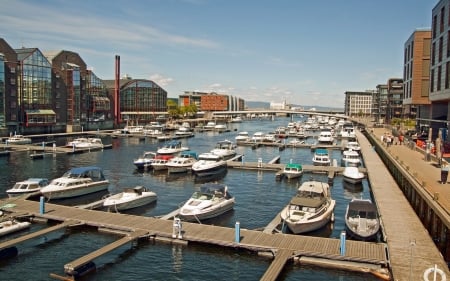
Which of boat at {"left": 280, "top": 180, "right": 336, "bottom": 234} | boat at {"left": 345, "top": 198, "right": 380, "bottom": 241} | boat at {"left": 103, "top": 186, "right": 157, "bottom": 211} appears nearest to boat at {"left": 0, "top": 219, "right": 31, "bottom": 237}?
boat at {"left": 103, "top": 186, "right": 157, "bottom": 211}

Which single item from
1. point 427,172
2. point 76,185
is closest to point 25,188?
point 76,185

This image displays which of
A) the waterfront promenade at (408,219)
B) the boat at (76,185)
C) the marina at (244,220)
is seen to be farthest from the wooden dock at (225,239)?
the boat at (76,185)

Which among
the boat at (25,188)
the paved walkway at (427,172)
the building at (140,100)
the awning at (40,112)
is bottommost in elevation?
the boat at (25,188)

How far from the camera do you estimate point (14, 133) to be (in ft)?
367

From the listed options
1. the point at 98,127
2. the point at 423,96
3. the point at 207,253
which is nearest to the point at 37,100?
the point at 98,127

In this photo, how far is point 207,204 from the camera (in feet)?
121

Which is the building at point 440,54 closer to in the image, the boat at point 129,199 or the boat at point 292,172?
the boat at point 292,172

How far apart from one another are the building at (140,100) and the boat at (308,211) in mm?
135189

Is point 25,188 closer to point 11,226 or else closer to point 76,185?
point 76,185

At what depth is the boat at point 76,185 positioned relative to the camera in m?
43.9

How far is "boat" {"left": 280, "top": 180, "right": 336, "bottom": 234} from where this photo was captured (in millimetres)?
32281

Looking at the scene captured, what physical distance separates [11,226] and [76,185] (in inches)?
551

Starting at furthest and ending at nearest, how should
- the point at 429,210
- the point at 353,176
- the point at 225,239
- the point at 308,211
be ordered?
the point at 353,176, the point at 429,210, the point at 308,211, the point at 225,239

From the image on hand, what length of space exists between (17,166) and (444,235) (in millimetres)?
61498
